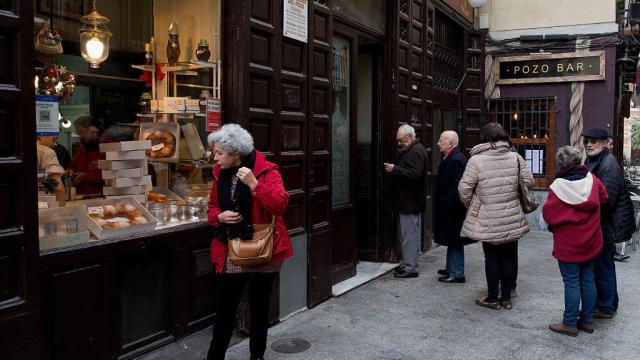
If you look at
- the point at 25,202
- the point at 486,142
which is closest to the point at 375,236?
the point at 486,142

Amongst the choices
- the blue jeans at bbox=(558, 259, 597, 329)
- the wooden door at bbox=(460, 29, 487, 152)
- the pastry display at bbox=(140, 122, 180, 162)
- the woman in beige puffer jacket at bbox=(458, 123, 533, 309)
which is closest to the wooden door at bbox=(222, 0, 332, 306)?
the pastry display at bbox=(140, 122, 180, 162)

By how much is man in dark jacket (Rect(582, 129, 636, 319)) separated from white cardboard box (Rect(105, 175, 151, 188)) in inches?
156

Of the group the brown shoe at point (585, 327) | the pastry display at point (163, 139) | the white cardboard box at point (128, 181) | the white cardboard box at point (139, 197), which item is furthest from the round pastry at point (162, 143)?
the brown shoe at point (585, 327)

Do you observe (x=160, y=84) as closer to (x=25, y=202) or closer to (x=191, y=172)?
(x=191, y=172)

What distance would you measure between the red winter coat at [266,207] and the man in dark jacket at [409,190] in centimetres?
315

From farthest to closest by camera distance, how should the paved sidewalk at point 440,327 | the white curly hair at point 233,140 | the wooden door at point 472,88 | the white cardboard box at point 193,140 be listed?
the wooden door at point 472,88, the white cardboard box at point 193,140, the paved sidewalk at point 440,327, the white curly hair at point 233,140

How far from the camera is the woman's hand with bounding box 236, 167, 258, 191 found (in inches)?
142

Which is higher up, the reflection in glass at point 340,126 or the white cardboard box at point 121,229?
the reflection in glass at point 340,126

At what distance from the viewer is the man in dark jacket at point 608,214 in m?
5.25

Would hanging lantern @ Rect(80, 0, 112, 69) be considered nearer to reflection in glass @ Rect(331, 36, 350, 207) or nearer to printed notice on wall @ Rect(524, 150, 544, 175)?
reflection in glass @ Rect(331, 36, 350, 207)

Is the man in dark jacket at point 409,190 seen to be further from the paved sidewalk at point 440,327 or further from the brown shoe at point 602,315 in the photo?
the brown shoe at point 602,315

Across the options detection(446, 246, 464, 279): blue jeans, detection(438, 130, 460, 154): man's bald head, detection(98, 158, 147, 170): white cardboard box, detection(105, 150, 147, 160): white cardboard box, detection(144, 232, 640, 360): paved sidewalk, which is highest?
detection(438, 130, 460, 154): man's bald head

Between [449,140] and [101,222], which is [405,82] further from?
[101,222]

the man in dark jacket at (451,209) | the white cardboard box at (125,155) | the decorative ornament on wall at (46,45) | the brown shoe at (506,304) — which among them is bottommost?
the brown shoe at (506,304)
